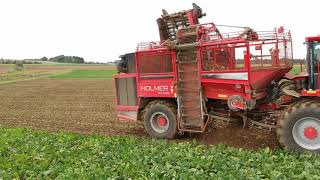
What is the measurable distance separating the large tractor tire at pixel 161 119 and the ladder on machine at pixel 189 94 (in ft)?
0.92

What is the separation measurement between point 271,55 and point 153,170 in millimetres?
→ 3906

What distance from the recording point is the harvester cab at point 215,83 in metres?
8.36

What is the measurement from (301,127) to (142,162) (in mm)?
3122

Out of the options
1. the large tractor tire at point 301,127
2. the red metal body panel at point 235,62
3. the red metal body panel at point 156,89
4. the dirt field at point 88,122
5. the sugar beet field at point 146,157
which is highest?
the red metal body panel at point 235,62

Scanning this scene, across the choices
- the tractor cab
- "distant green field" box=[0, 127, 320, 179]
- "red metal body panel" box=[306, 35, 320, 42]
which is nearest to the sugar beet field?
"distant green field" box=[0, 127, 320, 179]

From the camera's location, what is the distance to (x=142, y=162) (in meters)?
7.51

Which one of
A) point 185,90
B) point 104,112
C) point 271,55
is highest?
point 271,55

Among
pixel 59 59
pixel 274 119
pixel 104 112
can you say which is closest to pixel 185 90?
pixel 274 119

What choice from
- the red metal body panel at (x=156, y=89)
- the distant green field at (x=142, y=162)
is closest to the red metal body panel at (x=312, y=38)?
the distant green field at (x=142, y=162)

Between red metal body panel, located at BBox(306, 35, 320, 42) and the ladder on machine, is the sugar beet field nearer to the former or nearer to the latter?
the ladder on machine

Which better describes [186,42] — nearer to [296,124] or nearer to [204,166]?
[296,124]

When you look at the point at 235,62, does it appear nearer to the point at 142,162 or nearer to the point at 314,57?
the point at 314,57

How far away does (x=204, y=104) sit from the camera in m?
10.1

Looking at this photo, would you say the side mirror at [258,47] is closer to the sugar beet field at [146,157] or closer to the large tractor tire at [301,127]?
the large tractor tire at [301,127]
